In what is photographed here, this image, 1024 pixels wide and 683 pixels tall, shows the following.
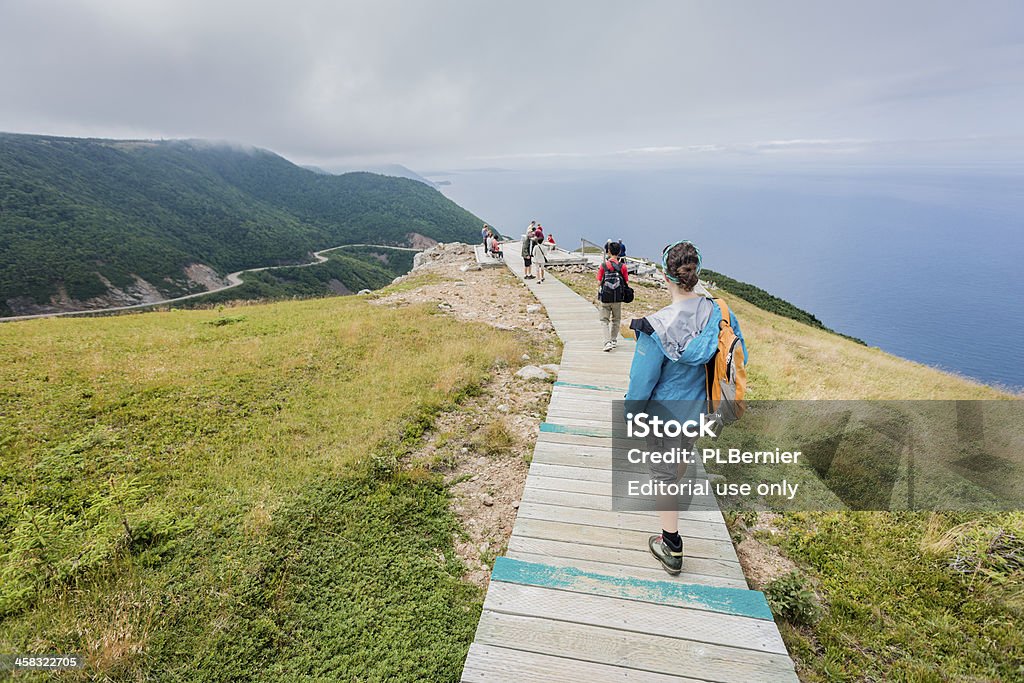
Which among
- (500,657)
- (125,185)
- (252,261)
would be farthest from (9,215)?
(500,657)

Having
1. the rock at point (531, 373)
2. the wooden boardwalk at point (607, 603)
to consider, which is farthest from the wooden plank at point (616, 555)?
the rock at point (531, 373)

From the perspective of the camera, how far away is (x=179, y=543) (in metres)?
4.87

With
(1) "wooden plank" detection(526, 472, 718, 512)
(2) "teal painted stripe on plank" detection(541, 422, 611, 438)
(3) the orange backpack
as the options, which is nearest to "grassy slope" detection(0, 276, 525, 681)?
(1) "wooden plank" detection(526, 472, 718, 512)

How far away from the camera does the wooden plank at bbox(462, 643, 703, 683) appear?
3.14m

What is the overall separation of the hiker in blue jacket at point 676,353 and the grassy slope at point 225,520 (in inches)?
110

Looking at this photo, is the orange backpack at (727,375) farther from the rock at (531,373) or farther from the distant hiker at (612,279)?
the rock at (531,373)

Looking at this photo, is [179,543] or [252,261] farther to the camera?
[252,261]

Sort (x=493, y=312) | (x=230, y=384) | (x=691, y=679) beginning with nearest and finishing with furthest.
A: (x=691, y=679) < (x=230, y=384) < (x=493, y=312)

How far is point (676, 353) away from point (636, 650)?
2.49 m

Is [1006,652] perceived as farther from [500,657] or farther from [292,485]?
[292,485]

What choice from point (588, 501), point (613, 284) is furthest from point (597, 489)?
point (613, 284)

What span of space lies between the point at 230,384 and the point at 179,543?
4.97 metres

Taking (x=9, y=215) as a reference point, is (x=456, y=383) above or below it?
below

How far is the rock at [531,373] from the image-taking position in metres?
9.66
